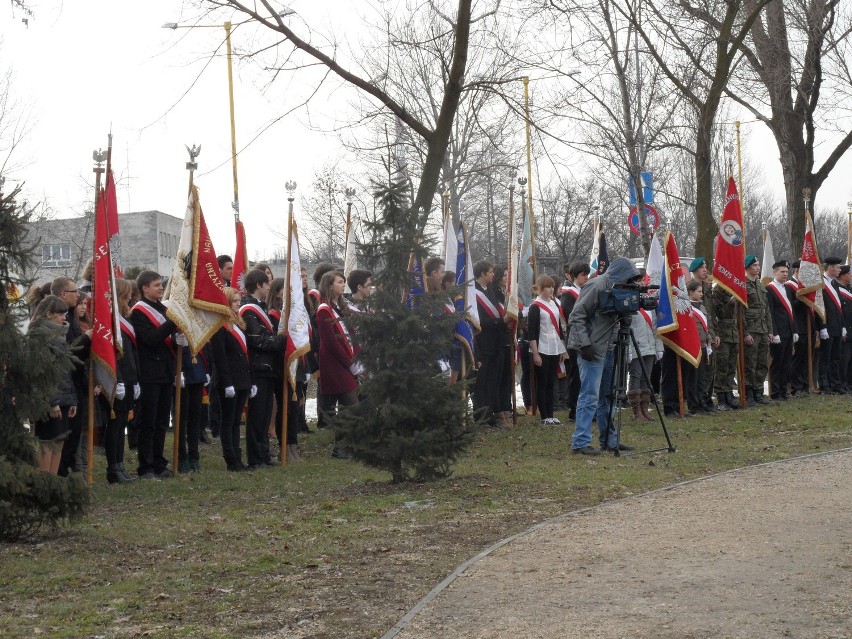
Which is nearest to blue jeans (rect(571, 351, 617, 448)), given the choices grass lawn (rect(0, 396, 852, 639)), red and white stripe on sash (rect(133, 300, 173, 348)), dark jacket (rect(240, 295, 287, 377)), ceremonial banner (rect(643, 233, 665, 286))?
grass lawn (rect(0, 396, 852, 639))

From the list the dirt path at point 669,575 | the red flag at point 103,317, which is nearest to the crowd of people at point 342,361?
the red flag at point 103,317

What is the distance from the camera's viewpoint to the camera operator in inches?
481

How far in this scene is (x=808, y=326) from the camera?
19984mm

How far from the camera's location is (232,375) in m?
12.1

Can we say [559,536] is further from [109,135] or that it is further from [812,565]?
[109,135]

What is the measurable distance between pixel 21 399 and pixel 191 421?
4.58m

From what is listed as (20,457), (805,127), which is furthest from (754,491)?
(805,127)

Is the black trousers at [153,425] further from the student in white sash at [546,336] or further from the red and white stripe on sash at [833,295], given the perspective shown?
the red and white stripe on sash at [833,295]

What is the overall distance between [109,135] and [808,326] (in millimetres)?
13324

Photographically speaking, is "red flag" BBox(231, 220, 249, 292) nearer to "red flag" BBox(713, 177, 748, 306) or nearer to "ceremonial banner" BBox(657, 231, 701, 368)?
"ceremonial banner" BBox(657, 231, 701, 368)

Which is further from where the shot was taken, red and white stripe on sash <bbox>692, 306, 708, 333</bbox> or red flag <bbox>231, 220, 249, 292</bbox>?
red and white stripe on sash <bbox>692, 306, 708, 333</bbox>

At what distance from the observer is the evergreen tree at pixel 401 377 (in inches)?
392

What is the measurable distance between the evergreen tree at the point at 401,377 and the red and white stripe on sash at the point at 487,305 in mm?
5562

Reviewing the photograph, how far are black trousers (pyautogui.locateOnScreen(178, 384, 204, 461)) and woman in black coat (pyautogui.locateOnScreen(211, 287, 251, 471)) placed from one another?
244mm
